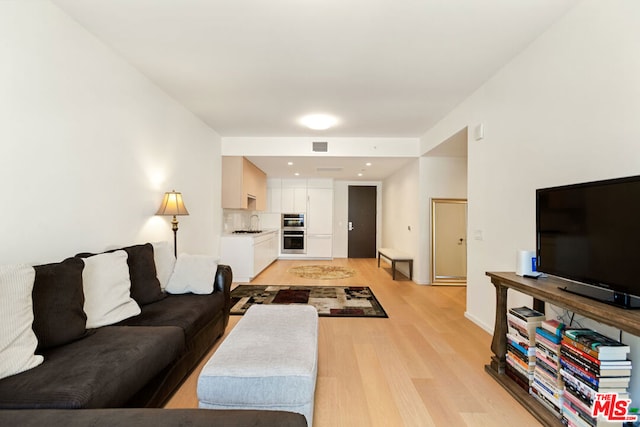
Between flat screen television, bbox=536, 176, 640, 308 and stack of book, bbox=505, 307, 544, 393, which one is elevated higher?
flat screen television, bbox=536, 176, 640, 308

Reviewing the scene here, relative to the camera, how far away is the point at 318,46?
8.34ft

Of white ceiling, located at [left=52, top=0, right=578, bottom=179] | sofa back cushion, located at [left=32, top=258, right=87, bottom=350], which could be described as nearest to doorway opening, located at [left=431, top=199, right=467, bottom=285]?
white ceiling, located at [left=52, top=0, right=578, bottom=179]

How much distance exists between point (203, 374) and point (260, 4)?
92.9 inches

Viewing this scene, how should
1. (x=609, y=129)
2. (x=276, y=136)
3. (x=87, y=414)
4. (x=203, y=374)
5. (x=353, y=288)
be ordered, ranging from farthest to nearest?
1. (x=276, y=136)
2. (x=353, y=288)
3. (x=609, y=129)
4. (x=203, y=374)
5. (x=87, y=414)

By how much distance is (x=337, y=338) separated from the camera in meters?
2.96

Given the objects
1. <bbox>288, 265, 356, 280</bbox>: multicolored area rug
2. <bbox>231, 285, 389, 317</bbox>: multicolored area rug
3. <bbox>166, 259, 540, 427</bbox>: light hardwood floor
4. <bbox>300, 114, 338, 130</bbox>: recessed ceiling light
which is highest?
<bbox>300, 114, 338, 130</bbox>: recessed ceiling light

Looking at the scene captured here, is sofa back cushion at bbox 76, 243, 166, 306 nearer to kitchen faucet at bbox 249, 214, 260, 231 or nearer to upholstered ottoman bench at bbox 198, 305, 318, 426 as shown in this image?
upholstered ottoman bench at bbox 198, 305, 318, 426

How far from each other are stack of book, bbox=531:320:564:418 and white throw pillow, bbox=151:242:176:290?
10.0 ft

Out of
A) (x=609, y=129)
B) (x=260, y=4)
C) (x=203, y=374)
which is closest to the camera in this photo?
(x=203, y=374)

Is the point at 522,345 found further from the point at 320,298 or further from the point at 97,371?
the point at 320,298

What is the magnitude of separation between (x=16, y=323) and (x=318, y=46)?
2.69 meters

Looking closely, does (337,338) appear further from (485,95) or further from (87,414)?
(485,95)

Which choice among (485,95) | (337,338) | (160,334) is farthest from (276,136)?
(160,334)

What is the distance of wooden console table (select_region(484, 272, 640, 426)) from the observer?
4.51 feet
